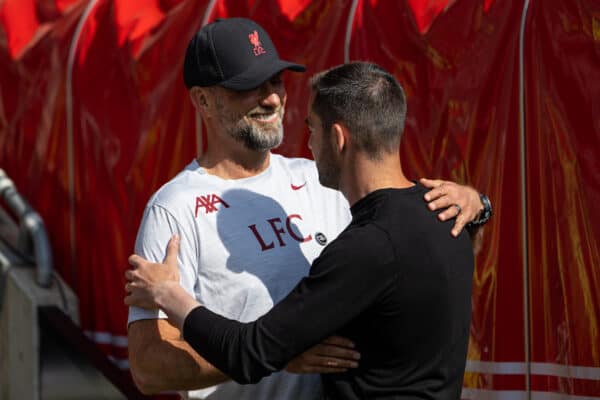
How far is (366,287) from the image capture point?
215cm

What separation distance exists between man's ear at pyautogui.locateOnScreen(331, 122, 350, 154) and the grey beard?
1.82ft

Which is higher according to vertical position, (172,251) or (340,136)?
(340,136)

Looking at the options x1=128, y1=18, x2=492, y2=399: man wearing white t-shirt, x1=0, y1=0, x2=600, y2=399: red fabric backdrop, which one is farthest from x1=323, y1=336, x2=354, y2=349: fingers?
x1=0, y1=0, x2=600, y2=399: red fabric backdrop

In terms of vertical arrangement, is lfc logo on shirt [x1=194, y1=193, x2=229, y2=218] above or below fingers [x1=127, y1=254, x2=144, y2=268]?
above

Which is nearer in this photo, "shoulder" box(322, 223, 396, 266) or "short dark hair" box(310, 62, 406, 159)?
"shoulder" box(322, 223, 396, 266)

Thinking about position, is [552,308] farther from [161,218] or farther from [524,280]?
[161,218]

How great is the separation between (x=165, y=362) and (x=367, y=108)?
0.88 meters

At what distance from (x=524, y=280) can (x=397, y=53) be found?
3.79ft

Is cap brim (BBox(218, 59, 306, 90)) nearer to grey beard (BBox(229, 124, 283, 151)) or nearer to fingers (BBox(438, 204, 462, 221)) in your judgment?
grey beard (BBox(229, 124, 283, 151))

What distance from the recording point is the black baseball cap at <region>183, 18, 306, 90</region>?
9.52 ft

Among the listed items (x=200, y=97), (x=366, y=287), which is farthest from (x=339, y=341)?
(x=200, y=97)

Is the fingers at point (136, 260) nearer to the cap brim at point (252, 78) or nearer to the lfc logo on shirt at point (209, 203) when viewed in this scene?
the lfc logo on shirt at point (209, 203)

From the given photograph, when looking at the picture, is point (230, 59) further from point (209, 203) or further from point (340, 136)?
point (340, 136)

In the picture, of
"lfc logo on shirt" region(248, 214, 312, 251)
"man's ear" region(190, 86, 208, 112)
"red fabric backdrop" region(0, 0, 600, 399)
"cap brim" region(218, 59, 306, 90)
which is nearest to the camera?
"lfc logo on shirt" region(248, 214, 312, 251)
